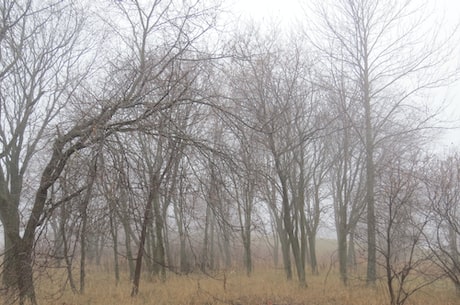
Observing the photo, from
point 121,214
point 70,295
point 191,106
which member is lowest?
point 70,295

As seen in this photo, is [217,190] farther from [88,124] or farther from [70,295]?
[70,295]

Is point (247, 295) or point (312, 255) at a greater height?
point (312, 255)

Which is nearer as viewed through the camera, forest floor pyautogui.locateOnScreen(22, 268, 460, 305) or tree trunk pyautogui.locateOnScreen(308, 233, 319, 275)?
forest floor pyautogui.locateOnScreen(22, 268, 460, 305)

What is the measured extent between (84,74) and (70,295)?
19.3 ft

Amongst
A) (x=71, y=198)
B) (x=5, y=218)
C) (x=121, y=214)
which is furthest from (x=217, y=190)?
(x=5, y=218)

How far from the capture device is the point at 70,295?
1000 cm

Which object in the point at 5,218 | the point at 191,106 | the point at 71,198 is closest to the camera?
the point at 71,198

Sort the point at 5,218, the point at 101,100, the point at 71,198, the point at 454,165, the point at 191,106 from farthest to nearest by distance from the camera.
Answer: the point at 454,165
the point at 5,218
the point at 191,106
the point at 101,100
the point at 71,198

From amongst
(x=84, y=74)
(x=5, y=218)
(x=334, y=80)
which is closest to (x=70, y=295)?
(x=5, y=218)

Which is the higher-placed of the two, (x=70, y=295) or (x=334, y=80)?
(x=334, y=80)

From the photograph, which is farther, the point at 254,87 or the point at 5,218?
the point at 254,87

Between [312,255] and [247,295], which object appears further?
[312,255]

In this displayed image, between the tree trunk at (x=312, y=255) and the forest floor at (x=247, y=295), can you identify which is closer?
the forest floor at (x=247, y=295)

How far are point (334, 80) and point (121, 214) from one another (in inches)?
336
